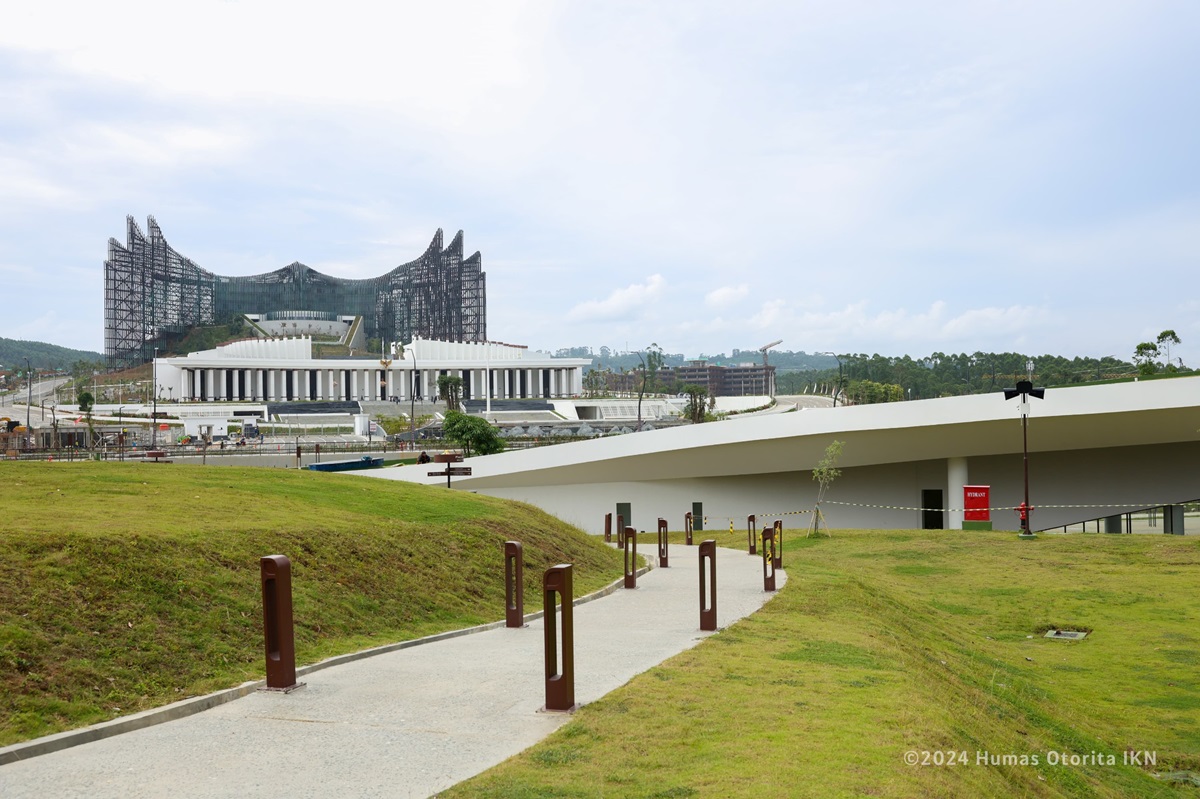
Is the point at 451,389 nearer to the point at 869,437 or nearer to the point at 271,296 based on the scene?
the point at 869,437

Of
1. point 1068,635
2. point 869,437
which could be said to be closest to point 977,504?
point 869,437

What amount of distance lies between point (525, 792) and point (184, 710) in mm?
2843

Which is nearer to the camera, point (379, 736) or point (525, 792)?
point (525, 792)

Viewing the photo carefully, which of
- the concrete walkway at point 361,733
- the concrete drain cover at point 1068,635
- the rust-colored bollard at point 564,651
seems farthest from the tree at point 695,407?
the rust-colored bollard at point 564,651

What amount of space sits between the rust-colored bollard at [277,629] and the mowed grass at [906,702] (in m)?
2.25

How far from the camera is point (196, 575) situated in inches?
345

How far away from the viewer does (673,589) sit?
14.3m

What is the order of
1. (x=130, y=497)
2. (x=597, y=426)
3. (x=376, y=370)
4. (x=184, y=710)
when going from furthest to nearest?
(x=376, y=370) → (x=597, y=426) → (x=130, y=497) → (x=184, y=710)

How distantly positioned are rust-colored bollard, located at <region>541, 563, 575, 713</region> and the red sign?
22747 mm

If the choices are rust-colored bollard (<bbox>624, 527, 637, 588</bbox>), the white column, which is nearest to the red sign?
the white column

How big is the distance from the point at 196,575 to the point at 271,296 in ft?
528

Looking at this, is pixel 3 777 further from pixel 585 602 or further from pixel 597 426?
pixel 597 426

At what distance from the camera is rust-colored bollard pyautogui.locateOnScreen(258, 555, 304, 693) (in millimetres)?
7227

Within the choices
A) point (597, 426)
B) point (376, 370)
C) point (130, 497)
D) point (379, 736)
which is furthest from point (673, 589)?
point (376, 370)
